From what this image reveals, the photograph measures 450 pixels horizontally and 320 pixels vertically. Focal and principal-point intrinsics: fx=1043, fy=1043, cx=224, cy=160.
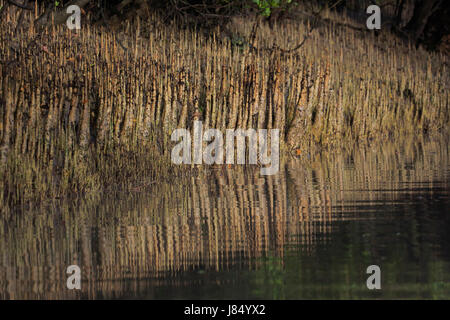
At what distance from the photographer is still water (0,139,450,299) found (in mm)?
6480

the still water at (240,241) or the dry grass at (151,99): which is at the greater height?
the dry grass at (151,99)

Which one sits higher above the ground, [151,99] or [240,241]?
[151,99]

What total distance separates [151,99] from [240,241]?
5460 millimetres

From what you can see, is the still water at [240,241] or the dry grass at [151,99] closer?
the still water at [240,241]

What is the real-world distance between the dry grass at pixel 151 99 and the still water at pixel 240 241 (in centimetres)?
61

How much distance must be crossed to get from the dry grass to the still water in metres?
0.61

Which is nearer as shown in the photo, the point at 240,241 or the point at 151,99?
the point at 240,241

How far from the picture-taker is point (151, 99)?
43.4 feet

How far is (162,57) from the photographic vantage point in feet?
46.2

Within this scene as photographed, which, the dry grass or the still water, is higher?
the dry grass

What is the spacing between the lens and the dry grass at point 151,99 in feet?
35.0

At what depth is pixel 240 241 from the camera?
317 inches

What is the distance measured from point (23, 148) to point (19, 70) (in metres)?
1.08
